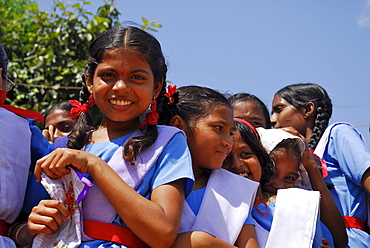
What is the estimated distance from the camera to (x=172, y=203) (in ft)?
6.76

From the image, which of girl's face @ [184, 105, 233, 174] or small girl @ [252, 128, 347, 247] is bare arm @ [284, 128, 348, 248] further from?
girl's face @ [184, 105, 233, 174]

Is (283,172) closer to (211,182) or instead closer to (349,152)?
(349,152)

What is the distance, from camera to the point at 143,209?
1977 millimetres

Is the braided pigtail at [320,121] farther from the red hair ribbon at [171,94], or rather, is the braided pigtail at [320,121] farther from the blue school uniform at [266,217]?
the red hair ribbon at [171,94]

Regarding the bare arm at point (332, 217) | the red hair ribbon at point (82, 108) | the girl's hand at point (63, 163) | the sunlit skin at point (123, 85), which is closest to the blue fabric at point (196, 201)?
the sunlit skin at point (123, 85)

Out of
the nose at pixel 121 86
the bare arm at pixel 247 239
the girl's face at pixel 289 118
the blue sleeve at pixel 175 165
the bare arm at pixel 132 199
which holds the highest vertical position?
the nose at pixel 121 86

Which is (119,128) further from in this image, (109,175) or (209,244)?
(209,244)

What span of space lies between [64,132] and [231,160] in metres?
1.80

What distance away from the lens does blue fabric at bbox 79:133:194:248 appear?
6.92 ft

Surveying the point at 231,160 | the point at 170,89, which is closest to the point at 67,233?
the point at 170,89

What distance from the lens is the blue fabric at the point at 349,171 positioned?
11.3 feet

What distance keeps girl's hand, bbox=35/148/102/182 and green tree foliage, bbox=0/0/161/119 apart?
13.0 ft

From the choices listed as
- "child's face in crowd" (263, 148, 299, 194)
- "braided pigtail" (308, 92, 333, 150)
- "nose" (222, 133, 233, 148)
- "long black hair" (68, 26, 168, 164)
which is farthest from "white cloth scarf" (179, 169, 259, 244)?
"braided pigtail" (308, 92, 333, 150)

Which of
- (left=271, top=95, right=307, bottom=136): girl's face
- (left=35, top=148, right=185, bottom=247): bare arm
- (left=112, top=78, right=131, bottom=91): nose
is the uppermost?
(left=112, top=78, right=131, bottom=91): nose
